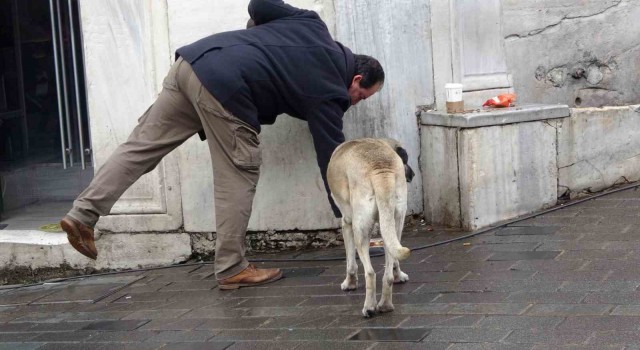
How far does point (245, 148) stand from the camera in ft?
19.2

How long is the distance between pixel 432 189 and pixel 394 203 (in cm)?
206

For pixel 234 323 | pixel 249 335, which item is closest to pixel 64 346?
pixel 234 323

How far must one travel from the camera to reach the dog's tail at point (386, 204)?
4.77 meters

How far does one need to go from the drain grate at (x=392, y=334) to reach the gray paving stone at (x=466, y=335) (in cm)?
6

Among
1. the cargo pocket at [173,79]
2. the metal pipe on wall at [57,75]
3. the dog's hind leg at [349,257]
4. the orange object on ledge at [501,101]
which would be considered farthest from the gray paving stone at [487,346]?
the metal pipe on wall at [57,75]

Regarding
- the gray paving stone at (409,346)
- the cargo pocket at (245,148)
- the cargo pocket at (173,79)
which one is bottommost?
the gray paving stone at (409,346)

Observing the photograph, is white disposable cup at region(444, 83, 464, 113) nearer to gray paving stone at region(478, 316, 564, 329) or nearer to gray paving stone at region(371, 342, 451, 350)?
gray paving stone at region(478, 316, 564, 329)

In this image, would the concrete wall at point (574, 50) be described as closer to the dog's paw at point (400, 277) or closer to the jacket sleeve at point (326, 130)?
the jacket sleeve at point (326, 130)

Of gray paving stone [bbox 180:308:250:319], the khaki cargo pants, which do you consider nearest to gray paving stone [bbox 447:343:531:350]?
gray paving stone [bbox 180:308:250:319]

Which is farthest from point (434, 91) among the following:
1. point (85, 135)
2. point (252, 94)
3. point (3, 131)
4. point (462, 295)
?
point (3, 131)

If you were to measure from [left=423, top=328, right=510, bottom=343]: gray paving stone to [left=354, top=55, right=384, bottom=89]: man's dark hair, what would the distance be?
72.8 inches

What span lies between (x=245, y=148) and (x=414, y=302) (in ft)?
4.79

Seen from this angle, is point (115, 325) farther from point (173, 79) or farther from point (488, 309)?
point (488, 309)

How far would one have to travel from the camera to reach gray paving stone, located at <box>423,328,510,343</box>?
14.6 ft
